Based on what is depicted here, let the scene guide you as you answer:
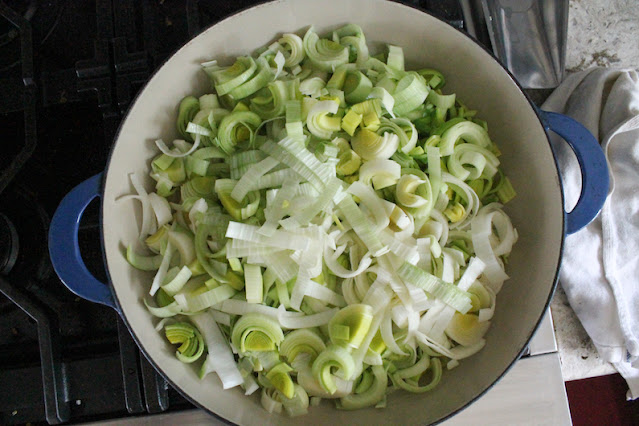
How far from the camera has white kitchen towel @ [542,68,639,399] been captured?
0.94 metres

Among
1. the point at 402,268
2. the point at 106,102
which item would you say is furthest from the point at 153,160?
the point at 402,268

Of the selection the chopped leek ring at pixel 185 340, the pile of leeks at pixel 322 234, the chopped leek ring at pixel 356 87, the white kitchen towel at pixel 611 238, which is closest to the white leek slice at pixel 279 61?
the pile of leeks at pixel 322 234

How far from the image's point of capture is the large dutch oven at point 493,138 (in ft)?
2.45

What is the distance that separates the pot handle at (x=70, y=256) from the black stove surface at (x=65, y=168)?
4.6 inches

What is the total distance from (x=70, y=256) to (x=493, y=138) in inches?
27.0

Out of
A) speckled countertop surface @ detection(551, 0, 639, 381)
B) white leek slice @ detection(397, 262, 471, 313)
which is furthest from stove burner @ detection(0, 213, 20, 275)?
speckled countertop surface @ detection(551, 0, 639, 381)

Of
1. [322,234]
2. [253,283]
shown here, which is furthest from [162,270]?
[322,234]

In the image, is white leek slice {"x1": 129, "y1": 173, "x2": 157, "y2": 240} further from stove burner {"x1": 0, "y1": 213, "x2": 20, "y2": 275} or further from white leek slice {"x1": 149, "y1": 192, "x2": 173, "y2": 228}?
stove burner {"x1": 0, "y1": 213, "x2": 20, "y2": 275}

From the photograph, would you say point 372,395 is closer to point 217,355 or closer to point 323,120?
point 217,355

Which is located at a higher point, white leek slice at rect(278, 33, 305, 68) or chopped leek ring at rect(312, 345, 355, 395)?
white leek slice at rect(278, 33, 305, 68)

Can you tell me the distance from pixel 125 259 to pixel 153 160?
0.55 feet

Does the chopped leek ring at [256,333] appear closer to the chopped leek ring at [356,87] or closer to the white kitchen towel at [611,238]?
the chopped leek ring at [356,87]

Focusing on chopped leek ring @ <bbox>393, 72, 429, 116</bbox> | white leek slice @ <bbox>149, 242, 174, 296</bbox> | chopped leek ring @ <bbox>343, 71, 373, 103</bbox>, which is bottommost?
white leek slice @ <bbox>149, 242, 174, 296</bbox>

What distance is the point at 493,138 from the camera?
90cm
